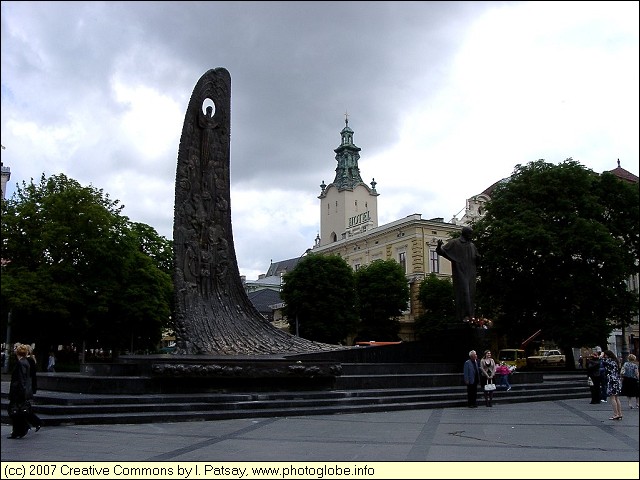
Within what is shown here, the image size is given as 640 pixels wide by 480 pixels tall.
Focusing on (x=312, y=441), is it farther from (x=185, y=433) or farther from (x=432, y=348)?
(x=432, y=348)

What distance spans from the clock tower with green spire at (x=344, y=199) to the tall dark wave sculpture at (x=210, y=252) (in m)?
58.7

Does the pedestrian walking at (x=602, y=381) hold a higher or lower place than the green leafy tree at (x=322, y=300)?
lower

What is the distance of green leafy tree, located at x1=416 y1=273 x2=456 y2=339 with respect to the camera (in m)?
48.5

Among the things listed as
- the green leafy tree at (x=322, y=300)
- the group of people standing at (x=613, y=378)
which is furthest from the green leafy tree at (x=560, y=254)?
the group of people standing at (x=613, y=378)

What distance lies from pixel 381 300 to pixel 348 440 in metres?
40.3

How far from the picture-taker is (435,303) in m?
49.0

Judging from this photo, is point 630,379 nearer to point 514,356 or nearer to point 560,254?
point 560,254

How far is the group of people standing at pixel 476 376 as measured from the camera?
14273 millimetres

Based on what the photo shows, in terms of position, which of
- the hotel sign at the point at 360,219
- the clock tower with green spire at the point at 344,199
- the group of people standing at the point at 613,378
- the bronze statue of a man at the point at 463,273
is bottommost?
the group of people standing at the point at 613,378

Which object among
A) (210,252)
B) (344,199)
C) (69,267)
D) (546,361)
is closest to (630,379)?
(210,252)

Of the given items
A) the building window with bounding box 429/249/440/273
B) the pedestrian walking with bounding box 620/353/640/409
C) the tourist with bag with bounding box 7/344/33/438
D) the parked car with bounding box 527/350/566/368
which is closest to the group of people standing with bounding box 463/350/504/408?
the pedestrian walking with bounding box 620/353/640/409

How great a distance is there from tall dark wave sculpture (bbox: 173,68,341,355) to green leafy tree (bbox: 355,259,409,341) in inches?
1207

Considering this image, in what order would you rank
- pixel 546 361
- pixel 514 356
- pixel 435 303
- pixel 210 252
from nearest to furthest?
1. pixel 210 252
2. pixel 546 361
3. pixel 514 356
4. pixel 435 303

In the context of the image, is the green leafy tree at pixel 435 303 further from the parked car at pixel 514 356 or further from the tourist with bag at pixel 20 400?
the tourist with bag at pixel 20 400
